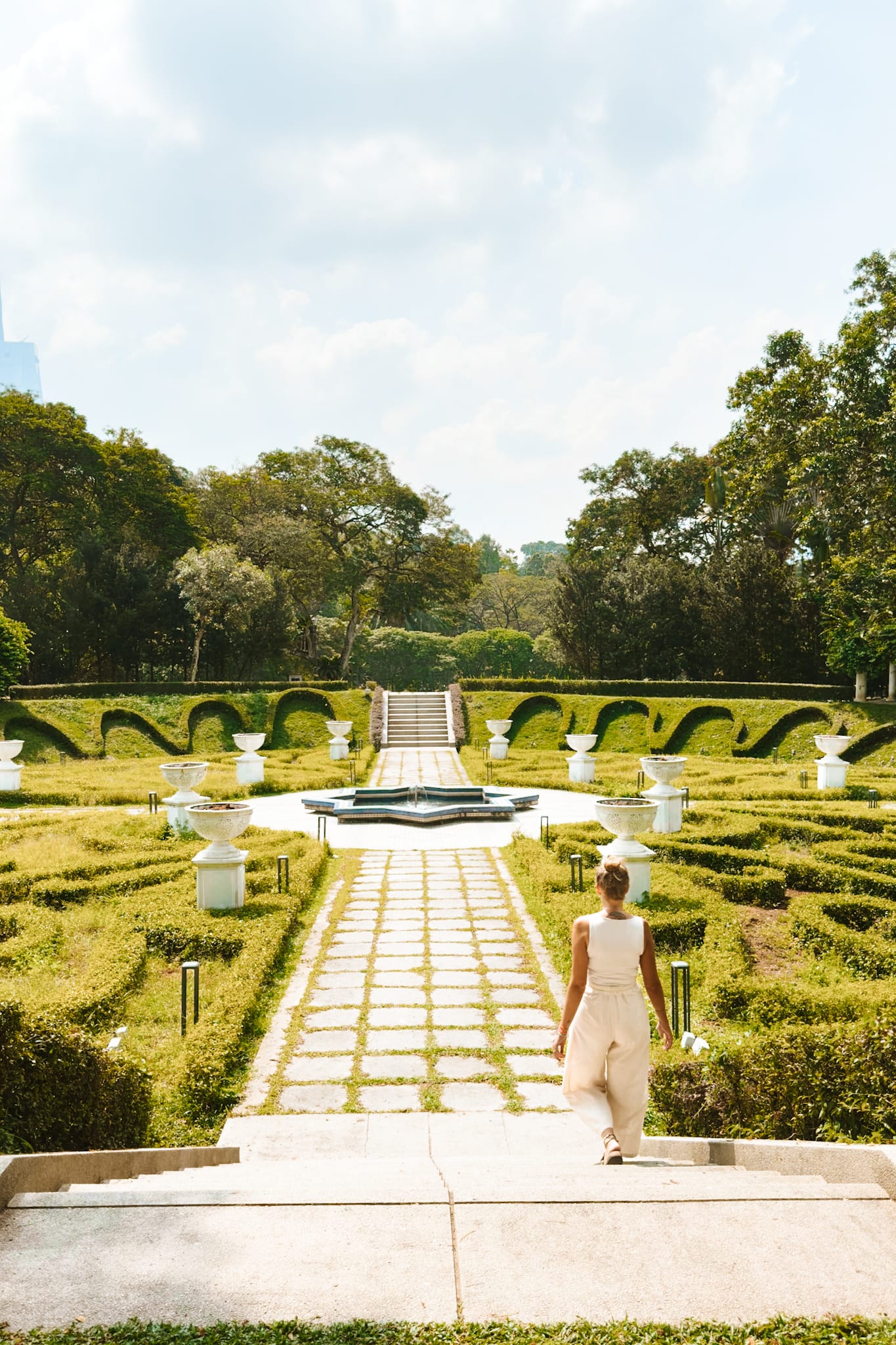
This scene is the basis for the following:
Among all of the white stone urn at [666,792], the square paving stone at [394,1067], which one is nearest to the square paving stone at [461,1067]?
the square paving stone at [394,1067]

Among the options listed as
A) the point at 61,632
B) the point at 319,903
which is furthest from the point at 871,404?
the point at 61,632

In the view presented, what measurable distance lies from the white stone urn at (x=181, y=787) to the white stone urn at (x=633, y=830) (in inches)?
249

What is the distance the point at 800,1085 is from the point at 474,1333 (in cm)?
279

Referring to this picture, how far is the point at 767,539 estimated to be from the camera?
35.2 metres

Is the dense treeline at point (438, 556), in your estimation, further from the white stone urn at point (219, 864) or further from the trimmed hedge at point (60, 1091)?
the trimmed hedge at point (60, 1091)

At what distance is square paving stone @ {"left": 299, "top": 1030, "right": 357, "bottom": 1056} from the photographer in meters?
6.60

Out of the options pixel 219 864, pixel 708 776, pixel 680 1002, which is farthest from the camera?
pixel 708 776

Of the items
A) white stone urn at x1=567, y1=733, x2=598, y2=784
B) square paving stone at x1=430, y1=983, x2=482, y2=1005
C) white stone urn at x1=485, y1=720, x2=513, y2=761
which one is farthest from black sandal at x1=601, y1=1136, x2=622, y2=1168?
white stone urn at x1=485, y1=720, x2=513, y2=761

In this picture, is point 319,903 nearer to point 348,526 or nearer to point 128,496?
point 128,496

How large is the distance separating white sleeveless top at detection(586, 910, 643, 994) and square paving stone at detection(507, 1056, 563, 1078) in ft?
7.34

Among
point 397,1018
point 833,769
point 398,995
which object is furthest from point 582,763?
point 397,1018

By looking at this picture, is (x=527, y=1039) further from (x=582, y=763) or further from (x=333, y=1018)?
(x=582, y=763)

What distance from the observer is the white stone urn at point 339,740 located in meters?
23.9

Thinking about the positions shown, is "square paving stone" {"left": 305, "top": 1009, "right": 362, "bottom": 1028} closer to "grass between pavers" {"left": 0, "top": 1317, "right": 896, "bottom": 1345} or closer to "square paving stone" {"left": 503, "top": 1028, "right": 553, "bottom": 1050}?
"square paving stone" {"left": 503, "top": 1028, "right": 553, "bottom": 1050}
